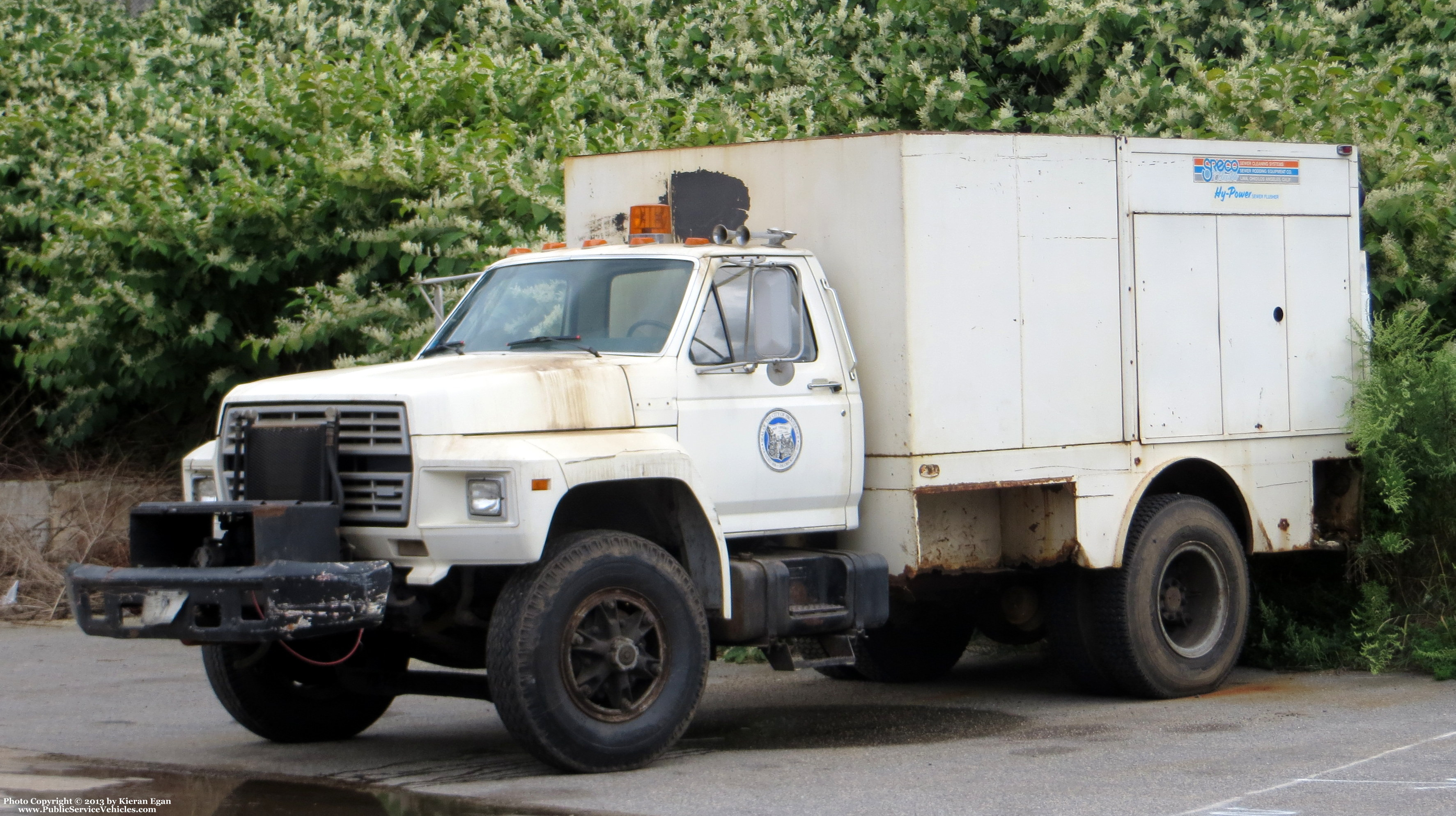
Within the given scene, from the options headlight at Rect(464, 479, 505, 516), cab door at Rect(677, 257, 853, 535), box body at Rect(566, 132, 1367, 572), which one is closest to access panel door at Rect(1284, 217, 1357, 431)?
box body at Rect(566, 132, 1367, 572)

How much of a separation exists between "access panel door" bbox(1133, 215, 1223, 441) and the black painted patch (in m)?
2.14

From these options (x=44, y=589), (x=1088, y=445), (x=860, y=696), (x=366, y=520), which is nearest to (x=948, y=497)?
(x=1088, y=445)

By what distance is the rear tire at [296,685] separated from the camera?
7.98 metres

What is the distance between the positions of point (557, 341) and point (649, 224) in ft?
2.95

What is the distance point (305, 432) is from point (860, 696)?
4.04 metres

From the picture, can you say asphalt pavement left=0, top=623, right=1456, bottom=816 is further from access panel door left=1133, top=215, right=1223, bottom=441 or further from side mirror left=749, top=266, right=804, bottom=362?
side mirror left=749, top=266, right=804, bottom=362

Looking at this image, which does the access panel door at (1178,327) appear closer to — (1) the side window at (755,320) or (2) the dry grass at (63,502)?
(1) the side window at (755,320)

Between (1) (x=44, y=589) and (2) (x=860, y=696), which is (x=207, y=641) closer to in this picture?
(2) (x=860, y=696)

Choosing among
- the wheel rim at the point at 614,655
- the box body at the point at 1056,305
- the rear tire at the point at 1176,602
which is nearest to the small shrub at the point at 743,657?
the box body at the point at 1056,305

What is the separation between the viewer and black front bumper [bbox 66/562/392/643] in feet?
22.3

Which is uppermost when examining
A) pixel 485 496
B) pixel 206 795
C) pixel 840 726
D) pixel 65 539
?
pixel 485 496

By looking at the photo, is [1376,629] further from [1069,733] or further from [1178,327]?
[1069,733]

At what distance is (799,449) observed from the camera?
322 inches

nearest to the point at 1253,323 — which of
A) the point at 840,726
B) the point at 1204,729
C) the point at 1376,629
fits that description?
the point at 1376,629
